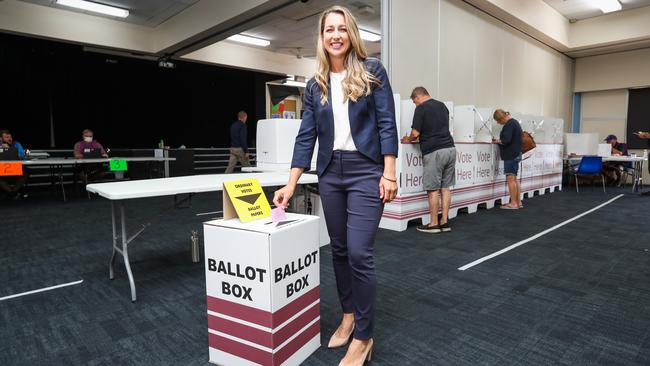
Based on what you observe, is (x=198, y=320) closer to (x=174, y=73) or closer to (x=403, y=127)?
(x=403, y=127)

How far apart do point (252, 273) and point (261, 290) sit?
2.8 inches

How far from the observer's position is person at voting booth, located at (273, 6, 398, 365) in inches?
58.1

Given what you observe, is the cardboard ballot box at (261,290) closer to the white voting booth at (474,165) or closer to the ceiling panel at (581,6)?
the white voting booth at (474,165)

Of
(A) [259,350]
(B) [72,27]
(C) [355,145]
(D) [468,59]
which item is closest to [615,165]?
(D) [468,59]

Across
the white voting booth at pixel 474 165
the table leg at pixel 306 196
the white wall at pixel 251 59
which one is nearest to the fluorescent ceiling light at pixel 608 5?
the white voting booth at pixel 474 165

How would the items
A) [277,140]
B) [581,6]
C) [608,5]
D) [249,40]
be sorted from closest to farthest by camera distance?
[277,140]
[608,5]
[581,6]
[249,40]

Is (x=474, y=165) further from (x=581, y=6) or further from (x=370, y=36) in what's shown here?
(x=581, y=6)

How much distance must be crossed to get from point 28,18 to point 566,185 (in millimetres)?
11011

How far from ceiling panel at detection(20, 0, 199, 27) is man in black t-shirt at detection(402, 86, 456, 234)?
516 cm

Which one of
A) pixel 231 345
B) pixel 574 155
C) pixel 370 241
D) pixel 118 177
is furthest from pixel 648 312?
pixel 118 177

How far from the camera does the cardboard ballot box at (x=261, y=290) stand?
57.9 inches

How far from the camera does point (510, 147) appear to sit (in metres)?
5.32

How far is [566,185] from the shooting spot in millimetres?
8711

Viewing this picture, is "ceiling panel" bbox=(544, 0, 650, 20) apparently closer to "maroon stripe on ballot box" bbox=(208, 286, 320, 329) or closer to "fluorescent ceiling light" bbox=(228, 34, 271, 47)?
"fluorescent ceiling light" bbox=(228, 34, 271, 47)
